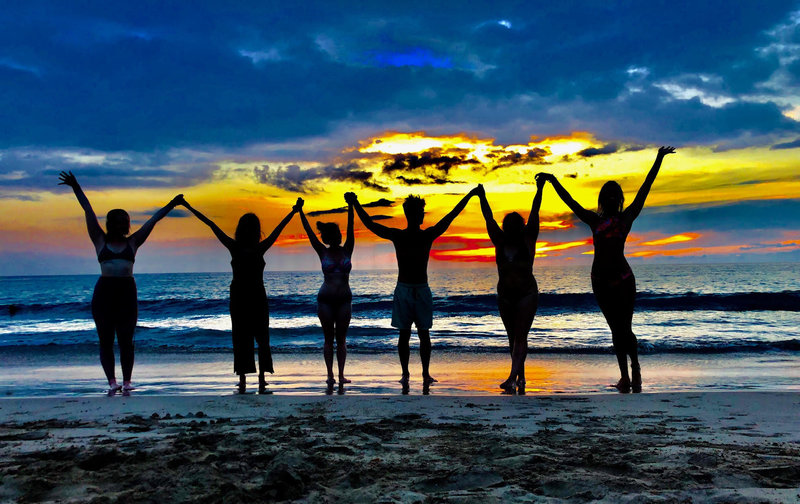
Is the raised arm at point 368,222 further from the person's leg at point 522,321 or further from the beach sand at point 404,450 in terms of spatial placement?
the beach sand at point 404,450

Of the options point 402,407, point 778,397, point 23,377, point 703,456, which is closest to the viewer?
point 703,456

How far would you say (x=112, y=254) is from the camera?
6.32 metres

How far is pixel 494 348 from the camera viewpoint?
12.4 meters

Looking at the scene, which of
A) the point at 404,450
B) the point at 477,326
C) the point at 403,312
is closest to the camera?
the point at 404,450

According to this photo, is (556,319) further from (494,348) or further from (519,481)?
(519,481)

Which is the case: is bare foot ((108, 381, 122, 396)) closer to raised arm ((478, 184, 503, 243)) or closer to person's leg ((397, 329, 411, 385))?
person's leg ((397, 329, 411, 385))

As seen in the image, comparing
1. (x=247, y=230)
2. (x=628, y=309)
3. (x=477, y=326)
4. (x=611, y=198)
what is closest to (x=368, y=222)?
(x=247, y=230)

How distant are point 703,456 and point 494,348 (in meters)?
9.07

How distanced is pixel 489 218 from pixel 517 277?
29.9 inches

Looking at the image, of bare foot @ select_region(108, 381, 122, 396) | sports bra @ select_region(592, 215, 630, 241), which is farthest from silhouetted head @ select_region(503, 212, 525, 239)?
bare foot @ select_region(108, 381, 122, 396)

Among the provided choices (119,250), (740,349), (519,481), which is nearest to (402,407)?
(519,481)

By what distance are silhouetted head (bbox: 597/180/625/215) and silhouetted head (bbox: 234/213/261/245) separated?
3.91m

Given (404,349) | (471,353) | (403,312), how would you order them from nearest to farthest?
(403,312) < (404,349) < (471,353)

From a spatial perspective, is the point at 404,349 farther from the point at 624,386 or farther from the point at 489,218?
the point at 624,386
